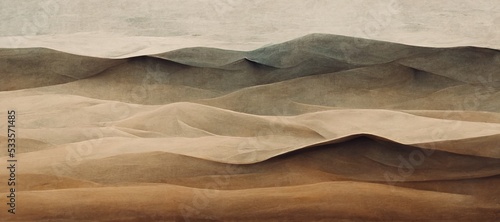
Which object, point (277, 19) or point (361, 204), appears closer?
point (361, 204)

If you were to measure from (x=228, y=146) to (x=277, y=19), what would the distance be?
1.75 ft

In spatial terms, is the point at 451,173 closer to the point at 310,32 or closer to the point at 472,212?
the point at 472,212

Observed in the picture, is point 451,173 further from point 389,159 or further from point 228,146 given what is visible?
point 228,146

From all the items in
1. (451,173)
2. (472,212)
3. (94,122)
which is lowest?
(472,212)

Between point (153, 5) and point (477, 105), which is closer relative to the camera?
point (477, 105)

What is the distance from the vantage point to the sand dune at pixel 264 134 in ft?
7.34

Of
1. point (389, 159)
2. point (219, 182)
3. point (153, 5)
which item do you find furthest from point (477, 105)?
point (153, 5)

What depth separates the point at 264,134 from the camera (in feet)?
7.51

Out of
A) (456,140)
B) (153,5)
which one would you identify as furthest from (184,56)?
(456,140)

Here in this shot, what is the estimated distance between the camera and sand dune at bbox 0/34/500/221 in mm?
2236

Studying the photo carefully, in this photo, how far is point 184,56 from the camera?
93.8 inches

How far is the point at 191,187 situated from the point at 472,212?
3.29 ft

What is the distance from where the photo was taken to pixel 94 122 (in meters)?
2.32

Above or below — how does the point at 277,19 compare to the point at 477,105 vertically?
above
